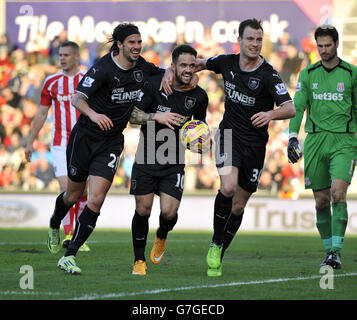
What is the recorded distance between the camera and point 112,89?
7801 millimetres

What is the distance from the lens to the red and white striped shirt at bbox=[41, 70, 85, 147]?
35.0ft

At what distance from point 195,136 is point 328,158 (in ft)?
5.87

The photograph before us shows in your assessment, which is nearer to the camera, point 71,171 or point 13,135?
point 71,171

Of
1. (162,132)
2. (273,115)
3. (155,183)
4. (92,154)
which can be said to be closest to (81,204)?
(92,154)

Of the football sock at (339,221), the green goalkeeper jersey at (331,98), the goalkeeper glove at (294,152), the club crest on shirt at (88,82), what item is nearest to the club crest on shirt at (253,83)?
the goalkeeper glove at (294,152)

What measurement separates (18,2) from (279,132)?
6209 mm

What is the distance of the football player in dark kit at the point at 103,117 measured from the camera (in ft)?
24.9

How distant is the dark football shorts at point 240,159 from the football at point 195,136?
7.8 inches

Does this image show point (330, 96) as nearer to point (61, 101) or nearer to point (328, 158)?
point (328, 158)

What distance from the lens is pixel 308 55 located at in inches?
666

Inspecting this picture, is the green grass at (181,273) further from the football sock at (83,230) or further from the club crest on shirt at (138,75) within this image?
the club crest on shirt at (138,75)
